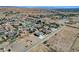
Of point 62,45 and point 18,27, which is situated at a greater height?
point 18,27

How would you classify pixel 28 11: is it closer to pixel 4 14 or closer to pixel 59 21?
pixel 4 14

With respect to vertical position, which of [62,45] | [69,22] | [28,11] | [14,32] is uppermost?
[28,11]

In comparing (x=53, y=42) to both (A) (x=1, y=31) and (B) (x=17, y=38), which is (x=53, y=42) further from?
(A) (x=1, y=31)

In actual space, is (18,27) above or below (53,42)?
above

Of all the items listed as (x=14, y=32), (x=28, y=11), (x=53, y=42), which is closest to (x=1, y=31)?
(x=14, y=32)

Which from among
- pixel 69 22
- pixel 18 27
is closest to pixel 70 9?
pixel 69 22

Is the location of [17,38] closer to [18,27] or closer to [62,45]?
[18,27]

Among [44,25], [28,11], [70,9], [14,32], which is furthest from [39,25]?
[70,9]

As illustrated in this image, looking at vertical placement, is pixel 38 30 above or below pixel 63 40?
above

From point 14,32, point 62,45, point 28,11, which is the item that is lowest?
point 62,45
